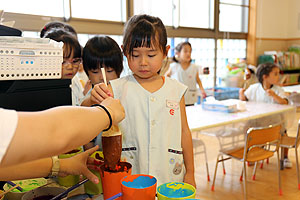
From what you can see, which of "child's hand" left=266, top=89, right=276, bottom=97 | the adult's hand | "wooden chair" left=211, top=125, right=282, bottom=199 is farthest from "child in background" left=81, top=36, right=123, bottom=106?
"child's hand" left=266, top=89, right=276, bottom=97

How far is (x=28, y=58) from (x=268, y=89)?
3013mm

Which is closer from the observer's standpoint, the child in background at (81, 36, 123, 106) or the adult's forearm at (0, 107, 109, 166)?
the adult's forearm at (0, 107, 109, 166)

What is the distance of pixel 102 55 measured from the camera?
147 cm

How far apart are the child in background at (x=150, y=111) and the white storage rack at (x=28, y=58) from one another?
28 cm

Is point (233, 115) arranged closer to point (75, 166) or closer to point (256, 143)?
point (256, 143)

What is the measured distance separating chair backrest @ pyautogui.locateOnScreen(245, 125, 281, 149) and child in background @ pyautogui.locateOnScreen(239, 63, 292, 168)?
93 centimetres

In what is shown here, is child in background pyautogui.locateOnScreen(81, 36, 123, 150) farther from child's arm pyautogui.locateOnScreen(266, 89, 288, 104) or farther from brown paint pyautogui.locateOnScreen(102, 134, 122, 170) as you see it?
child's arm pyautogui.locateOnScreen(266, 89, 288, 104)

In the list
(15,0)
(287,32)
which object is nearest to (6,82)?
(15,0)

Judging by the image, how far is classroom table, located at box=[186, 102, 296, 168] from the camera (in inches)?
98.6

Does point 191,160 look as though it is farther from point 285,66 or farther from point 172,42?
point 285,66

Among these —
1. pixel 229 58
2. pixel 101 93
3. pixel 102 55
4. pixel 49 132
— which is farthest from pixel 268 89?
pixel 229 58

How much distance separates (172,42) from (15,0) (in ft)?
9.51

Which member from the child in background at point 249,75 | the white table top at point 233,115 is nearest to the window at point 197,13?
the child in background at point 249,75

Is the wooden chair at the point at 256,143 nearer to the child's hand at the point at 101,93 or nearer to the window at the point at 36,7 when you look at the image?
the child's hand at the point at 101,93
